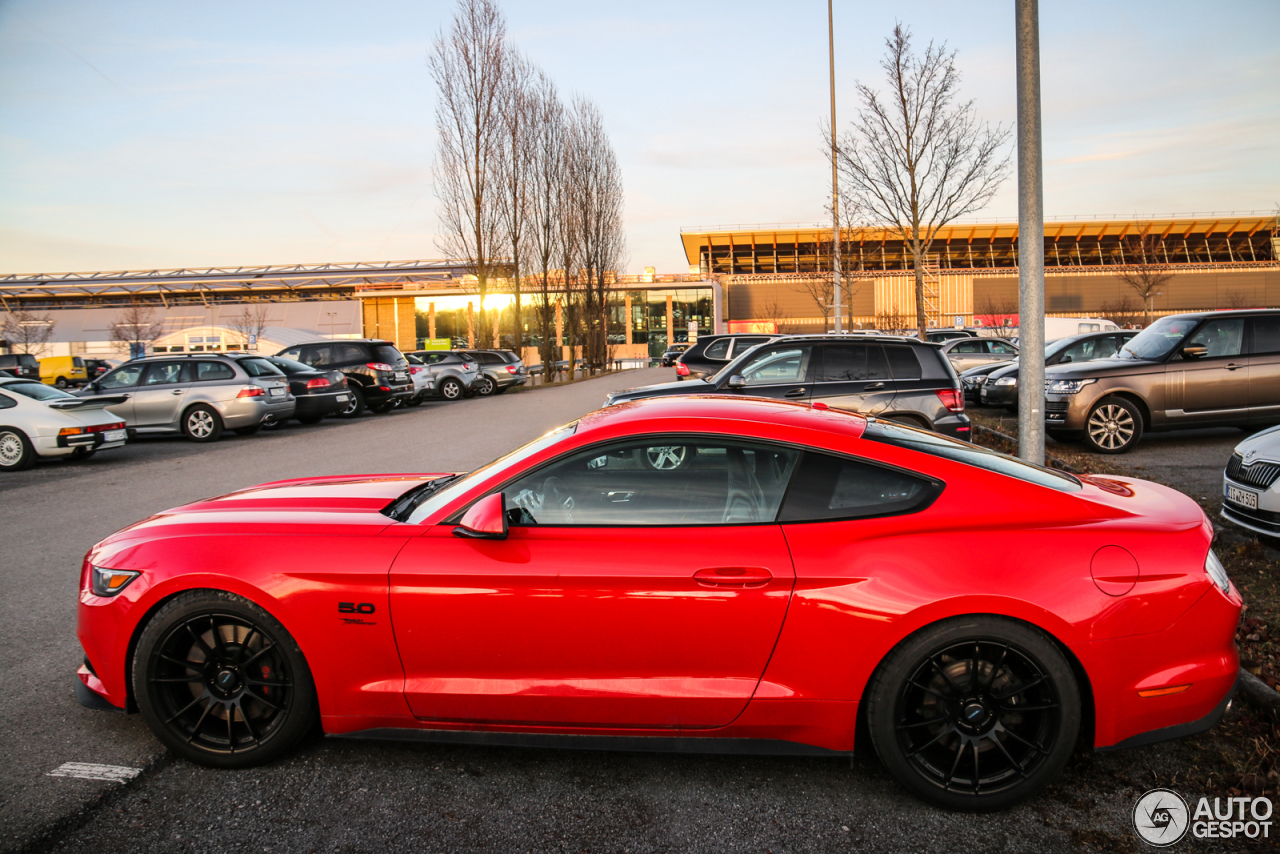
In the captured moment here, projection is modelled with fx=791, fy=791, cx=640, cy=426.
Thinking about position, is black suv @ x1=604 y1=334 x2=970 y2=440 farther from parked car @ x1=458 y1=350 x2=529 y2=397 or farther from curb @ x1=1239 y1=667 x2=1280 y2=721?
parked car @ x1=458 y1=350 x2=529 y2=397

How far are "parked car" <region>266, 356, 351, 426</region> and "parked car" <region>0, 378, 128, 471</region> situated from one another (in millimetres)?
4968

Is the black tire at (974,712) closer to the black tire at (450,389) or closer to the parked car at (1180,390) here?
the parked car at (1180,390)

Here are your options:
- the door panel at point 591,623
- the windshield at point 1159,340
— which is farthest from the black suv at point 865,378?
the door panel at point 591,623

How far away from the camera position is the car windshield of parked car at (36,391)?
1230cm

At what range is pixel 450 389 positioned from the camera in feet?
93.9

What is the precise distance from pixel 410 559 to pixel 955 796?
206 centimetres

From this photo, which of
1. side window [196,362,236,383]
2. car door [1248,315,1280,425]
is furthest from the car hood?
side window [196,362,236,383]

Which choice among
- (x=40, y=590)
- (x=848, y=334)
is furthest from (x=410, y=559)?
(x=848, y=334)

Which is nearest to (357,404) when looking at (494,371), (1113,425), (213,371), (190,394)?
(213,371)

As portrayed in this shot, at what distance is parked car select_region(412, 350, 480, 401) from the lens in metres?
27.9

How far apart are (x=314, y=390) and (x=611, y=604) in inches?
676

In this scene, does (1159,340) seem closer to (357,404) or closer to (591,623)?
(591,623)

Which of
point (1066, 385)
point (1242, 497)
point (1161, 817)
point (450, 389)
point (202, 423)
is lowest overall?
point (1161, 817)

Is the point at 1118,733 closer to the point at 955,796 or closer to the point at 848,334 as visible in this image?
the point at 955,796
